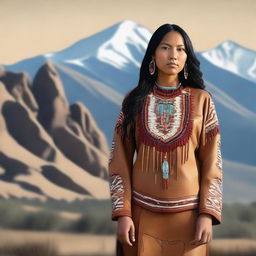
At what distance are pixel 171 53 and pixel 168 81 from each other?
0.11 m

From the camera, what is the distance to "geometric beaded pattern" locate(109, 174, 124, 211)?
2682 mm

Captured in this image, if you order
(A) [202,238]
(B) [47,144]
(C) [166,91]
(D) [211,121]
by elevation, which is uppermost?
(B) [47,144]

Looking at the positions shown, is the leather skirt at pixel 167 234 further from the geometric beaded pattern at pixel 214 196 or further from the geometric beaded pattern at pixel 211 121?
the geometric beaded pattern at pixel 211 121

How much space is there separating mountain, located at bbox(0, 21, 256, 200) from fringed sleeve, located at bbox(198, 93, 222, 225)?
205 inches

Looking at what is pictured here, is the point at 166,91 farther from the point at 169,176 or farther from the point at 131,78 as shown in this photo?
the point at 131,78

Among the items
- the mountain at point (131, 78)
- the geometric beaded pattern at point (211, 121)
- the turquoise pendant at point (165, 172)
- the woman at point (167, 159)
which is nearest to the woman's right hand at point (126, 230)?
the woman at point (167, 159)

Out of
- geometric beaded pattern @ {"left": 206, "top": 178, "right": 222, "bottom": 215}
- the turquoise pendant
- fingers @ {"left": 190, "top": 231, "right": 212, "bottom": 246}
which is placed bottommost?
fingers @ {"left": 190, "top": 231, "right": 212, "bottom": 246}

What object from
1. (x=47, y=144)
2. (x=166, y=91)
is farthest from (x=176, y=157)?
(x=47, y=144)

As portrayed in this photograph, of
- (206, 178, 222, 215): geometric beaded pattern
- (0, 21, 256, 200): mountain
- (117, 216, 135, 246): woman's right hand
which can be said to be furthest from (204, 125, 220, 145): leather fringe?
(0, 21, 256, 200): mountain

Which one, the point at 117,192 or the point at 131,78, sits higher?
the point at 131,78

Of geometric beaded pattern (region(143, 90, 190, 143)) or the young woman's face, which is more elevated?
the young woman's face

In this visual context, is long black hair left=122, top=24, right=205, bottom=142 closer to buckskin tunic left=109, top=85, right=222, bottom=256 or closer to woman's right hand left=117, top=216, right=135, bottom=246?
buckskin tunic left=109, top=85, right=222, bottom=256

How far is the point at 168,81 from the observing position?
277cm

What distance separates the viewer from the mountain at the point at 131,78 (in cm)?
802
